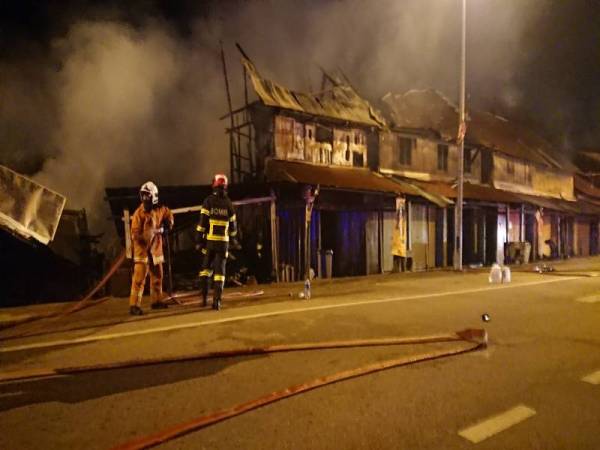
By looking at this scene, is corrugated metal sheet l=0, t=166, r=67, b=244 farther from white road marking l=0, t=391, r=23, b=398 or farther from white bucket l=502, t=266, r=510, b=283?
white bucket l=502, t=266, r=510, b=283

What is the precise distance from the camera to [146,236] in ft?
21.9

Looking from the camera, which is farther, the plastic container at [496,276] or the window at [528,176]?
the window at [528,176]

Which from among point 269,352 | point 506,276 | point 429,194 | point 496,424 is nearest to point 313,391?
point 269,352

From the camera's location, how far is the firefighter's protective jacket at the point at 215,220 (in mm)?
6914

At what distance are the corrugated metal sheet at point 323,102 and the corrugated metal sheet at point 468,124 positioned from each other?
546 cm

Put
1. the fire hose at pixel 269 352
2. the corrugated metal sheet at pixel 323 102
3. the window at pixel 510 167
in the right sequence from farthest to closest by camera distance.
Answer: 1. the window at pixel 510 167
2. the corrugated metal sheet at pixel 323 102
3. the fire hose at pixel 269 352

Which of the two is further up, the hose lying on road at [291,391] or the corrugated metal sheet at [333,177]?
the corrugated metal sheet at [333,177]

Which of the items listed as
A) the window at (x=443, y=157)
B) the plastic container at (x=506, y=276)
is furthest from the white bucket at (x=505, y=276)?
the window at (x=443, y=157)

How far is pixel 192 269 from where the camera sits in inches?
509

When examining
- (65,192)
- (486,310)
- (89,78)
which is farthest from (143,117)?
(486,310)

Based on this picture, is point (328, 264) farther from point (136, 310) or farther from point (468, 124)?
point (468, 124)

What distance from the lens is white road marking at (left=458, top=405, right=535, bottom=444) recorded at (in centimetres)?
279

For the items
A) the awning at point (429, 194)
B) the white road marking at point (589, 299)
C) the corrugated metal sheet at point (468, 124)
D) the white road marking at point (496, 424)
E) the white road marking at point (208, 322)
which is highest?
the corrugated metal sheet at point (468, 124)

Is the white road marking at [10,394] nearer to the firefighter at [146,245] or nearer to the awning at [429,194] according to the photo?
the firefighter at [146,245]
